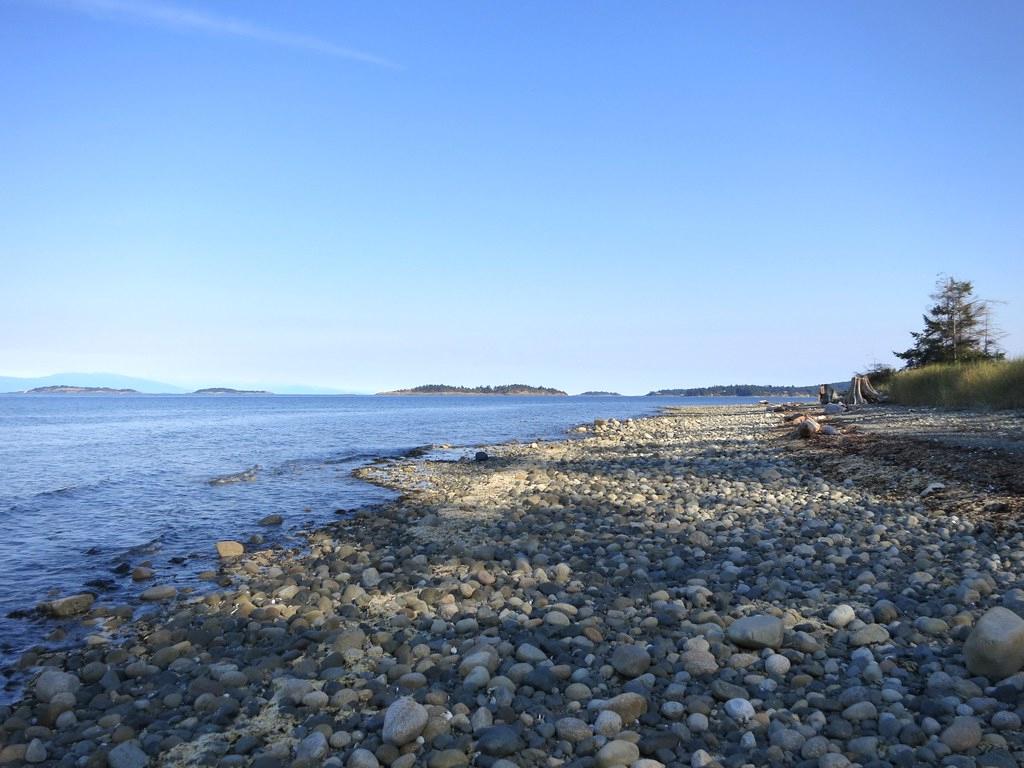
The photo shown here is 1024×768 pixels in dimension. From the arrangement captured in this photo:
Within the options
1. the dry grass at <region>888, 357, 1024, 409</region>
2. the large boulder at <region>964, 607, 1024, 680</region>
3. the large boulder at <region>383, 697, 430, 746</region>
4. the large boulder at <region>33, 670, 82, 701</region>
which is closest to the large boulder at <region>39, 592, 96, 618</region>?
the large boulder at <region>33, 670, 82, 701</region>

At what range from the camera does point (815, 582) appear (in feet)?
23.6

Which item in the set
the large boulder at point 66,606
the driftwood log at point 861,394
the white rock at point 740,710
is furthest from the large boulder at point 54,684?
the driftwood log at point 861,394

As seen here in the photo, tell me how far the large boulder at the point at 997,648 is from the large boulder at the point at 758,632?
1311 millimetres

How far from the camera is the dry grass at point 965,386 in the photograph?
28.7m

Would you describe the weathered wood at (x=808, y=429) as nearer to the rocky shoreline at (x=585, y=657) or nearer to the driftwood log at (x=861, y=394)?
the rocky shoreline at (x=585, y=657)

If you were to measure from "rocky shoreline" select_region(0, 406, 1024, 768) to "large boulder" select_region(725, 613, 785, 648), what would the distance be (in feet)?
0.06

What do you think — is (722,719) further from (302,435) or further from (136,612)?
(302,435)

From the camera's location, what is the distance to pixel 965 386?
33375mm

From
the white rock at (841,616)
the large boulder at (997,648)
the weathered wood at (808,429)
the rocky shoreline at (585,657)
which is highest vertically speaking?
the weathered wood at (808,429)

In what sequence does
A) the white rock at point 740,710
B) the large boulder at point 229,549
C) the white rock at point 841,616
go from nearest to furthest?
the white rock at point 740,710 < the white rock at point 841,616 < the large boulder at point 229,549

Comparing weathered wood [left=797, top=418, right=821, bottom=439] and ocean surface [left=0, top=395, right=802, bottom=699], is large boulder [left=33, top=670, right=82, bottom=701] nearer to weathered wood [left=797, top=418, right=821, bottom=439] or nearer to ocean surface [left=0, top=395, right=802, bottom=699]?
ocean surface [left=0, top=395, right=802, bottom=699]

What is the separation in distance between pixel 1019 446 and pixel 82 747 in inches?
718

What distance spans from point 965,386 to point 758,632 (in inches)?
1396

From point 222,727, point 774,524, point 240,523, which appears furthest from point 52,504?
point 774,524
